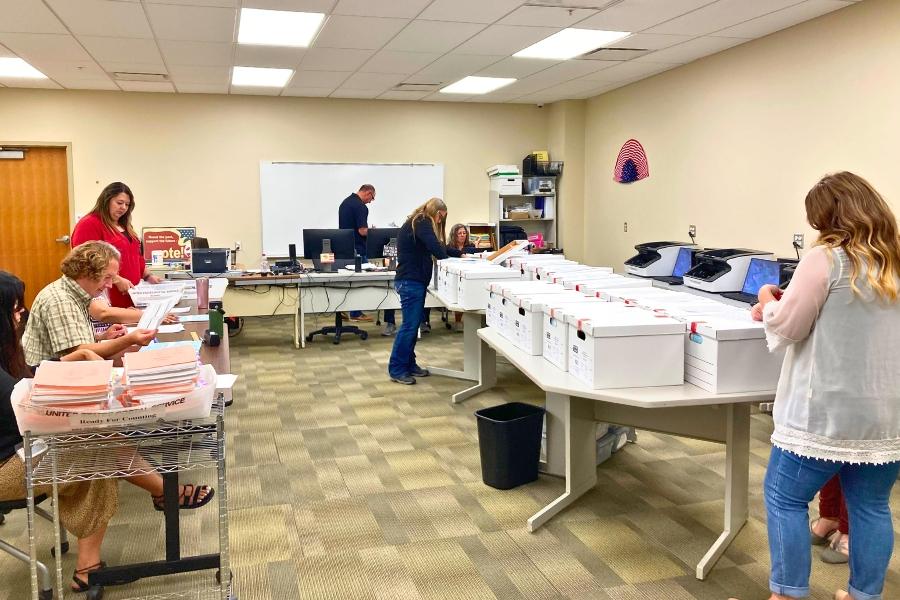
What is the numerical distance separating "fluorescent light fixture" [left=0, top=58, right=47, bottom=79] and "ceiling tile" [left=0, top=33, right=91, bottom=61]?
0.28 m

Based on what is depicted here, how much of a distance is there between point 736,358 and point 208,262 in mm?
5500

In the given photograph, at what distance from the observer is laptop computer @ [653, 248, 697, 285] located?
6.11 meters

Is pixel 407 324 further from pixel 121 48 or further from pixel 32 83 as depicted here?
pixel 32 83

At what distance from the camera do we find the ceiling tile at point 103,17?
4.67m

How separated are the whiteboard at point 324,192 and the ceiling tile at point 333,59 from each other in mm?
2146

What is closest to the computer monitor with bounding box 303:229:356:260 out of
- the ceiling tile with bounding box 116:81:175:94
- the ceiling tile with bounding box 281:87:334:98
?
the ceiling tile with bounding box 281:87:334:98

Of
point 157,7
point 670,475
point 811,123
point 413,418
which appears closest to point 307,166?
point 157,7

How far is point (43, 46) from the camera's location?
5.88 metres

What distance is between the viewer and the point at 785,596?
2.27 meters

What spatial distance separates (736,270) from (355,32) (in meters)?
3.30

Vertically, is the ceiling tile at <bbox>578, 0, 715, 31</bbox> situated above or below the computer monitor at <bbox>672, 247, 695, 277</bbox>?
above

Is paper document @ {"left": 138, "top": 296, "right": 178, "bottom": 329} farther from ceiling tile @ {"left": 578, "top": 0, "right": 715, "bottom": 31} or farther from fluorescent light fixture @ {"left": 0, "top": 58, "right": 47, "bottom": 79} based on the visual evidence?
fluorescent light fixture @ {"left": 0, "top": 58, "right": 47, "bottom": 79}

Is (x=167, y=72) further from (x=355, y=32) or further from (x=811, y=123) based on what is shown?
(x=811, y=123)

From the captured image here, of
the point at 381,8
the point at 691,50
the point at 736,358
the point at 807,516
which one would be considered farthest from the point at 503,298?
the point at 691,50
